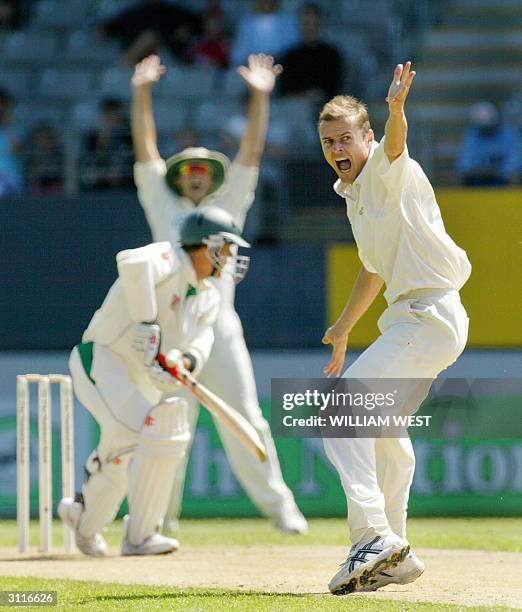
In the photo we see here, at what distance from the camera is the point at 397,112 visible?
517 cm

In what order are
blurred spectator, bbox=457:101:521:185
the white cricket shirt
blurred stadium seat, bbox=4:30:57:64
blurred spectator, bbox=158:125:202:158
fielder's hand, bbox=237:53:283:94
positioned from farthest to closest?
blurred stadium seat, bbox=4:30:57:64, blurred spectator, bbox=158:125:202:158, blurred spectator, bbox=457:101:521:185, fielder's hand, bbox=237:53:283:94, the white cricket shirt

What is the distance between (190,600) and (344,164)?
A: 5.72ft

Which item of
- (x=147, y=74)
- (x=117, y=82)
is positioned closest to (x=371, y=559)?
(x=147, y=74)

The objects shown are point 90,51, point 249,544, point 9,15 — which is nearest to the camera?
point 249,544

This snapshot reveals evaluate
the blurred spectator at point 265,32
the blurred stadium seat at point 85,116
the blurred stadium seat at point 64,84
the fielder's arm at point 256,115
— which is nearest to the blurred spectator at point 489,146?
the blurred spectator at point 265,32

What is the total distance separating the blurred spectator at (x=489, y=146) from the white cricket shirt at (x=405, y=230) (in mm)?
5476

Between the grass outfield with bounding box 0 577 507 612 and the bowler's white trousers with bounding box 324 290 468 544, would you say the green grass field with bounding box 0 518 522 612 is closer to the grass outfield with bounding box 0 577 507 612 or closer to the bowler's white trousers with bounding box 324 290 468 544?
the grass outfield with bounding box 0 577 507 612

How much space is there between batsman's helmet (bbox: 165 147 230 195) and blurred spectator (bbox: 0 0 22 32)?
6756mm

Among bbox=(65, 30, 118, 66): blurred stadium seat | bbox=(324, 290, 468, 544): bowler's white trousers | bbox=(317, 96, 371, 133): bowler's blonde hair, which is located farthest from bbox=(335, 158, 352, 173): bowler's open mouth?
bbox=(65, 30, 118, 66): blurred stadium seat

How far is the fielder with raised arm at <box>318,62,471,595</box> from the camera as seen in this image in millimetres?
5363

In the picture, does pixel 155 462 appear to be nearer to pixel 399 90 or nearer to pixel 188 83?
pixel 399 90

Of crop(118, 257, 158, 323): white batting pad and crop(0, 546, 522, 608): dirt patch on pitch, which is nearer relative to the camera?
crop(0, 546, 522, 608): dirt patch on pitch

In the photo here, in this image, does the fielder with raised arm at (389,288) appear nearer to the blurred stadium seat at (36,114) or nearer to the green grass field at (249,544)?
the green grass field at (249,544)

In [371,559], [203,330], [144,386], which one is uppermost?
[203,330]
